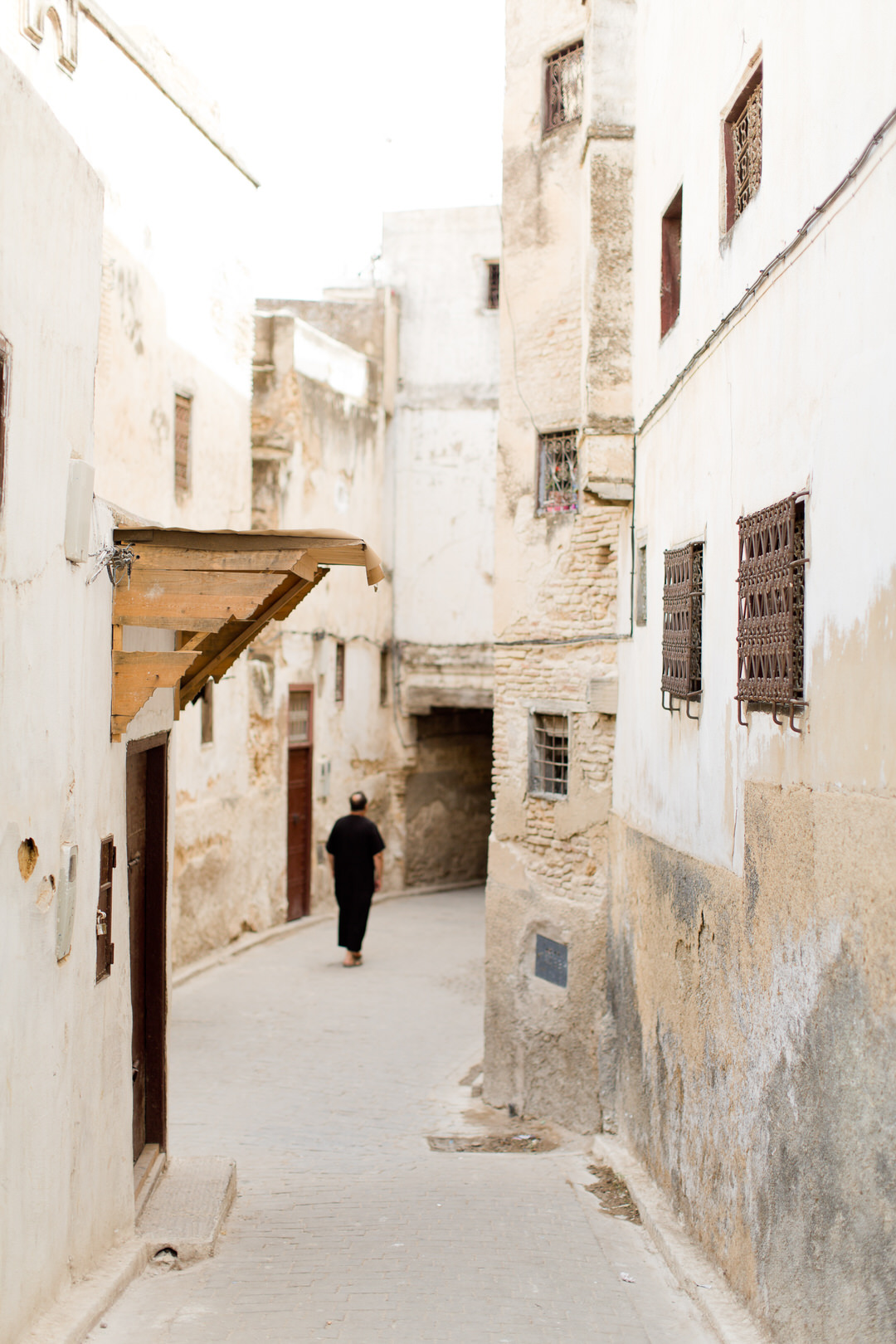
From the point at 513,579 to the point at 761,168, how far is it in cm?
591

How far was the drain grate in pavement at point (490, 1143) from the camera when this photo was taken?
385 inches

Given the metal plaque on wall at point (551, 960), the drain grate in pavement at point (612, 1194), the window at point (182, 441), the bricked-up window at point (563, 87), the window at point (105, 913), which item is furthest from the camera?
the window at point (182, 441)

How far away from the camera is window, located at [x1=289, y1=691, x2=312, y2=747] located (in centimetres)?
1850

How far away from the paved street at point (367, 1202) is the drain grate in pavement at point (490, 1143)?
6.6 inches

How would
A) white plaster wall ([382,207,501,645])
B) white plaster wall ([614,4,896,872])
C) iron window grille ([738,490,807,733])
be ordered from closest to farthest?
white plaster wall ([614,4,896,872]) → iron window grille ([738,490,807,733]) → white plaster wall ([382,207,501,645])

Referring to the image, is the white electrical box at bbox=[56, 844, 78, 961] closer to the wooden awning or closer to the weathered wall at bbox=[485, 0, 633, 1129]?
the wooden awning

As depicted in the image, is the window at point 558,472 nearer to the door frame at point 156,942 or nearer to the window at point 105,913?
the door frame at point 156,942

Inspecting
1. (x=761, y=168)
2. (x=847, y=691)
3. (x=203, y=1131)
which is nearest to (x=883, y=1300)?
(x=847, y=691)

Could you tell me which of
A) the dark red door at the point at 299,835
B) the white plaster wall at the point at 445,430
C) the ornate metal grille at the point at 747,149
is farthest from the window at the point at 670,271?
the white plaster wall at the point at 445,430

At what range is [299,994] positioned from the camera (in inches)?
564

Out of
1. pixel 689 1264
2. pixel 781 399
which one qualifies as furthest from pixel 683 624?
pixel 689 1264

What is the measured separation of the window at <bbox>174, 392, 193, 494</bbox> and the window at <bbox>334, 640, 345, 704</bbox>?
6.03 meters

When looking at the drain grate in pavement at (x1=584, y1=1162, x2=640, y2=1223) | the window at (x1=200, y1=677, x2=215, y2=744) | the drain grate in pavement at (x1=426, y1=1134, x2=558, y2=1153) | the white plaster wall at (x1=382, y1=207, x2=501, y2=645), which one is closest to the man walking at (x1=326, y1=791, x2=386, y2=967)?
the window at (x1=200, y1=677, x2=215, y2=744)

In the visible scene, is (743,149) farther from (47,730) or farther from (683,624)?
(47,730)
